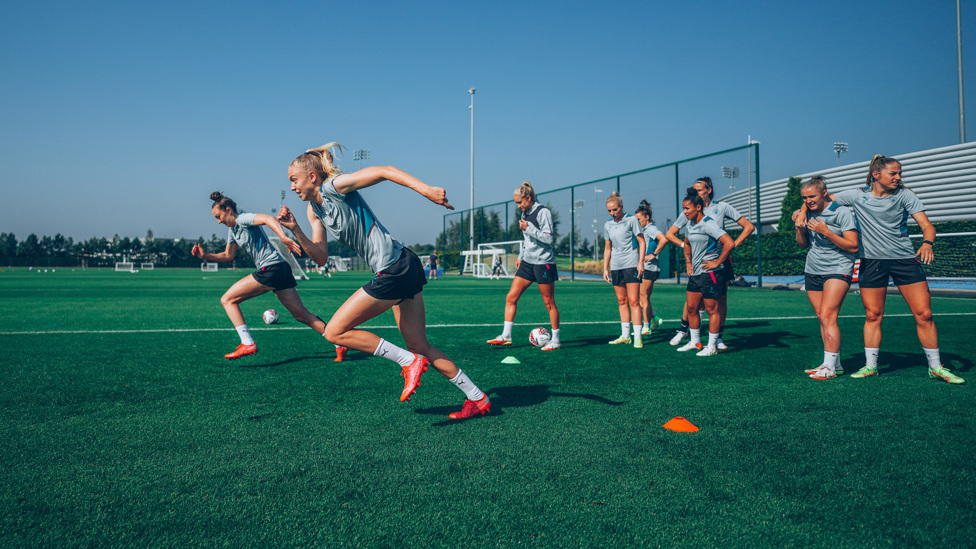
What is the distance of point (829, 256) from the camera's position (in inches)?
217

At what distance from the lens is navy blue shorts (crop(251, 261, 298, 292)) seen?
655cm

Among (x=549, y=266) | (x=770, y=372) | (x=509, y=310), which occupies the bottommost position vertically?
(x=770, y=372)

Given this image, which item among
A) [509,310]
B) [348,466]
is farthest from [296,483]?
[509,310]

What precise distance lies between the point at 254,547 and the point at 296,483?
0.63m

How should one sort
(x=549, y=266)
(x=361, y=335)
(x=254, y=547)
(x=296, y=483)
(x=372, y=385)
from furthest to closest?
(x=549, y=266) < (x=372, y=385) < (x=361, y=335) < (x=296, y=483) < (x=254, y=547)

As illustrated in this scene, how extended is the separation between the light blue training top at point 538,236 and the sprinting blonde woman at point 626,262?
0.85 m

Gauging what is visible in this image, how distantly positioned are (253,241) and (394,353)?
3.59 m

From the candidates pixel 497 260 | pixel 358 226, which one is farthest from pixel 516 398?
pixel 497 260

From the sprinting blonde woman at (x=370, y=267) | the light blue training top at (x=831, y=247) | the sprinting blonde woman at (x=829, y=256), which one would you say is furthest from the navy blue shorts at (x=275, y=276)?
the light blue training top at (x=831, y=247)

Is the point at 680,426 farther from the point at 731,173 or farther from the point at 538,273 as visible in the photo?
the point at 731,173

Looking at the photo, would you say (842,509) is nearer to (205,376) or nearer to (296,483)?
(296,483)

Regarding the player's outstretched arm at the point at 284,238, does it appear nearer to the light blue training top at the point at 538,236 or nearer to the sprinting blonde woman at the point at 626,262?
the light blue training top at the point at 538,236

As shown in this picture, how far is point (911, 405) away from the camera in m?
4.33

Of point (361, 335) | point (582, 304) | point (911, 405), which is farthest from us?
point (582, 304)
